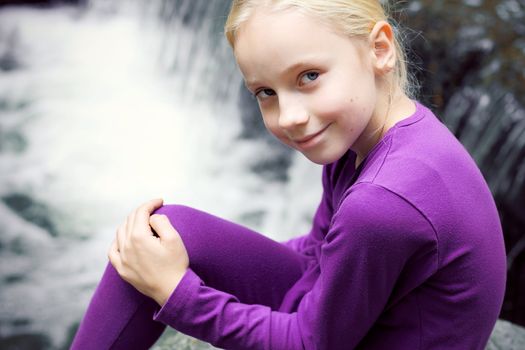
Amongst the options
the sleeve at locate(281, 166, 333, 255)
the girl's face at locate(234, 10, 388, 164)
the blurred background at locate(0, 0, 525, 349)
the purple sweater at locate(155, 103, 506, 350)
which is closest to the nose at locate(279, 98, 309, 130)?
the girl's face at locate(234, 10, 388, 164)

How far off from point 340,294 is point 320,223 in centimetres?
44

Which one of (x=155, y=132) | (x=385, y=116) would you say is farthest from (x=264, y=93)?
(x=155, y=132)

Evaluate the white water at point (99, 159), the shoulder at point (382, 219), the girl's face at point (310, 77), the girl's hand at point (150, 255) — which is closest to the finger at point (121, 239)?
the girl's hand at point (150, 255)

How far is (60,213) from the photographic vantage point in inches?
119

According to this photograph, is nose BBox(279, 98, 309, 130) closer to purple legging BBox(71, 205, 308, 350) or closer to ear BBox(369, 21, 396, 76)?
ear BBox(369, 21, 396, 76)

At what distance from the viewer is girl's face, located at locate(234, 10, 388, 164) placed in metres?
1.06

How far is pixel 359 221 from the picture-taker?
95cm

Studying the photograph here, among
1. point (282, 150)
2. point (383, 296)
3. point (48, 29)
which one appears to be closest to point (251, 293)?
point (383, 296)

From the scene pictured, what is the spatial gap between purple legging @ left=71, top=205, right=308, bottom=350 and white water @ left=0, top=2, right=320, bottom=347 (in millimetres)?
1241

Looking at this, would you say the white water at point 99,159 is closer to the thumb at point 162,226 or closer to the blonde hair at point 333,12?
the thumb at point 162,226

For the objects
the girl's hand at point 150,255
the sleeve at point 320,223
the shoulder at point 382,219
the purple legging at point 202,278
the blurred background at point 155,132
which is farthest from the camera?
the blurred background at point 155,132

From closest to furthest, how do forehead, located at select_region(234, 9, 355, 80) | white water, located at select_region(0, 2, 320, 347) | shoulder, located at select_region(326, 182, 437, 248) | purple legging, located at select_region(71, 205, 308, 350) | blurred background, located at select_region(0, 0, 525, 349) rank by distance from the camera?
shoulder, located at select_region(326, 182, 437, 248), forehead, located at select_region(234, 9, 355, 80), purple legging, located at select_region(71, 205, 308, 350), blurred background, located at select_region(0, 0, 525, 349), white water, located at select_region(0, 2, 320, 347)

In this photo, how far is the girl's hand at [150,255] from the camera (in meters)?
1.16

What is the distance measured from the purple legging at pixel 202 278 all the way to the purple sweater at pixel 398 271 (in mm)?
119
